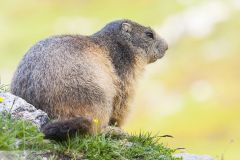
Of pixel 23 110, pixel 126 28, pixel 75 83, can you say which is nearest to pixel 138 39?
pixel 126 28

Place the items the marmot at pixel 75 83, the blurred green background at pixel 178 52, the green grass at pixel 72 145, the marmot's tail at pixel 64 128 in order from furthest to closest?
the blurred green background at pixel 178 52 < the marmot at pixel 75 83 < the marmot's tail at pixel 64 128 < the green grass at pixel 72 145

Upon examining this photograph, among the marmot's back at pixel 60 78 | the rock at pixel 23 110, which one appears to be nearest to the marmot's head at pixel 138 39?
the marmot's back at pixel 60 78

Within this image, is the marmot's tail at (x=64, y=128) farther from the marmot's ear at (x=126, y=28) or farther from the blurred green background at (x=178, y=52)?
the blurred green background at (x=178, y=52)

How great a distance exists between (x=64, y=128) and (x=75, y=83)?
1.45m

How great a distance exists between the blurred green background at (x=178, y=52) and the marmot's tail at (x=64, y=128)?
27.5 m

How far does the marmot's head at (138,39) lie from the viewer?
13.4 meters

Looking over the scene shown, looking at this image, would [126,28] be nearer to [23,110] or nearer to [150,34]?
[150,34]

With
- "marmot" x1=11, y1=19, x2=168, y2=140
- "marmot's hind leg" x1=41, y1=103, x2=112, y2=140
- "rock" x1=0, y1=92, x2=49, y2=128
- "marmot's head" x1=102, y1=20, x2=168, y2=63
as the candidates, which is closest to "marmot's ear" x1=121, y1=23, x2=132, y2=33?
"marmot's head" x1=102, y1=20, x2=168, y2=63

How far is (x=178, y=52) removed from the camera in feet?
171

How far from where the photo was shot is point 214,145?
129 ft

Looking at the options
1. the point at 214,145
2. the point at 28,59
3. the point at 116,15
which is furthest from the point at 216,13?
the point at 28,59

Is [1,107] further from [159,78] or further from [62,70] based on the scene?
[159,78]

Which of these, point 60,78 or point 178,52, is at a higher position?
point 178,52

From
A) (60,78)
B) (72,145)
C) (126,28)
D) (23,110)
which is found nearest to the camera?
(72,145)
